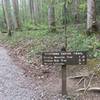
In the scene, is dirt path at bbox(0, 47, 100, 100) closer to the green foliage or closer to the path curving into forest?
the path curving into forest

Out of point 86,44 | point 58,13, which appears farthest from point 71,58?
point 58,13

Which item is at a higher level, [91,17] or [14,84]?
[91,17]

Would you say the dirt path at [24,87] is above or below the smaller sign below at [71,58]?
below

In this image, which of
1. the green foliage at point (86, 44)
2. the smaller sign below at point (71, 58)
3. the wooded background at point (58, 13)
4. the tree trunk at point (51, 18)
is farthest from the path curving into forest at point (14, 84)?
the tree trunk at point (51, 18)

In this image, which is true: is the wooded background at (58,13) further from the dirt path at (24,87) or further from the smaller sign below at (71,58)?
the dirt path at (24,87)

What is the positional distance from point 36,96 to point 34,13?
27639mm

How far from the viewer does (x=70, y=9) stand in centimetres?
1975

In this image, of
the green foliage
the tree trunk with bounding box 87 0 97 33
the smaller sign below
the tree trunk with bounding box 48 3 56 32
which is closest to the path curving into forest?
the smaller sign below

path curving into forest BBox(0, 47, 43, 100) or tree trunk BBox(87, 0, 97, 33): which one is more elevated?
tree trunk BBox(87, 0, 97, 33)

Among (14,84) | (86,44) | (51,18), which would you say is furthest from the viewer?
(51,18)

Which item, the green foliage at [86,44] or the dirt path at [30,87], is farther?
the green foliage at [86,44]

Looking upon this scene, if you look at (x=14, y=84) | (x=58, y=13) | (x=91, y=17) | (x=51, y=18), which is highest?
(x=91, y=17)

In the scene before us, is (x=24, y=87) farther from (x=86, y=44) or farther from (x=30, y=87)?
(x=86, y=44)

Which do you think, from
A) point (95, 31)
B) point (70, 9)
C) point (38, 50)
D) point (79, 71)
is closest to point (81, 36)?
point (95, 31)
